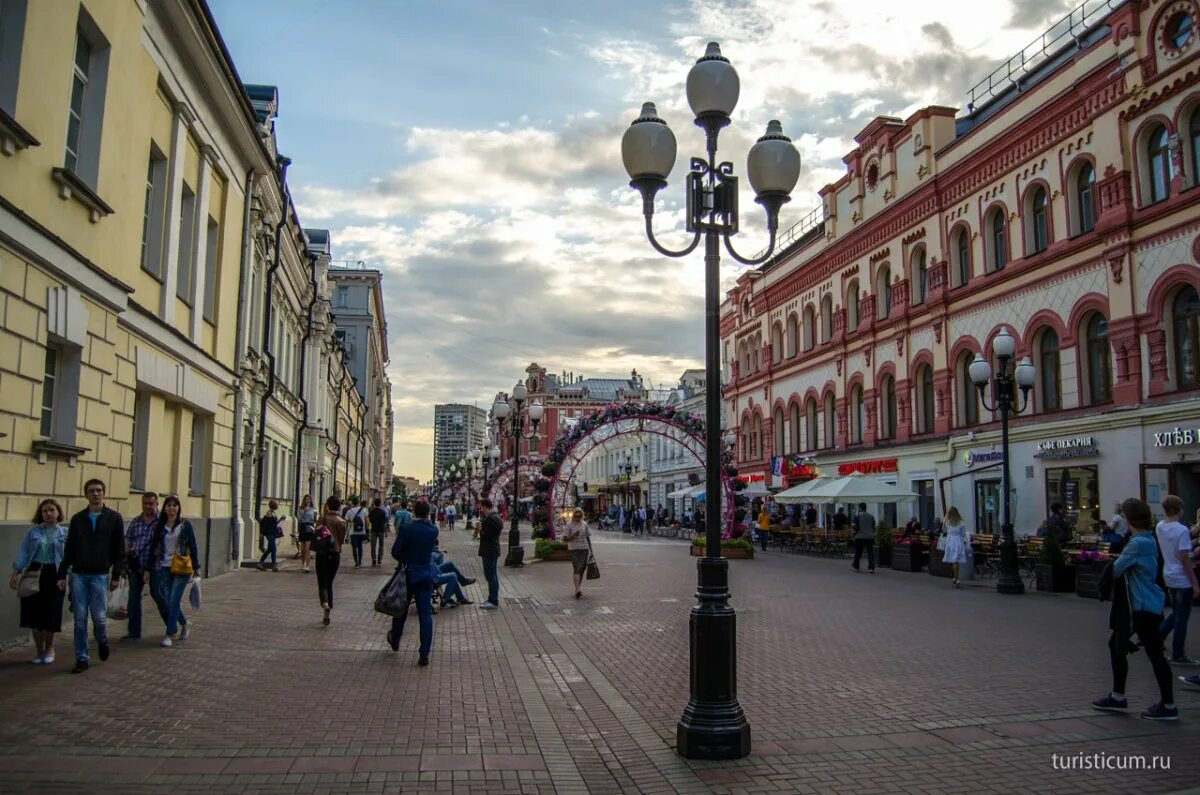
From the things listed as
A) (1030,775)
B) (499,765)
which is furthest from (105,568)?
(1030,775)

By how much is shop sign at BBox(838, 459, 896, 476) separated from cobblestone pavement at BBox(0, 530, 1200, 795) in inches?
785

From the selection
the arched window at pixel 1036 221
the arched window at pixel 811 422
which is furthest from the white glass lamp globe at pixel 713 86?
the arched window at pixel 811 422

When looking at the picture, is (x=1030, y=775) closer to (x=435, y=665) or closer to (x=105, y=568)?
(x=435, y=665)

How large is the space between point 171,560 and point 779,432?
37.5 metres

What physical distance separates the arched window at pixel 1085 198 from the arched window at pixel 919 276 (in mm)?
7997

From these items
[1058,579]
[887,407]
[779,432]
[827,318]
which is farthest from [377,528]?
[779,432]

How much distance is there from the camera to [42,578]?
830cm

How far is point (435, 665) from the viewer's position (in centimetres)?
949

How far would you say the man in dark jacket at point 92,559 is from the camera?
858cm

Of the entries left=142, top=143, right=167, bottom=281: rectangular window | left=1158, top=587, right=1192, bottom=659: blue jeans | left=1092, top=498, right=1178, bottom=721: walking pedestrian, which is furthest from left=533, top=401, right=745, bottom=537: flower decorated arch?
left=1092, top=498, right=1178, bottom=721: walking pedestrian

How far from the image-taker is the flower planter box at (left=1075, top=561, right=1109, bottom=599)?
53.6 ft

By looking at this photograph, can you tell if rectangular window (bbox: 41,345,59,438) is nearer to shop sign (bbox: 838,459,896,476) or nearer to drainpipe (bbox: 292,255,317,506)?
drainpipe (bbox: 292,255,317,506)

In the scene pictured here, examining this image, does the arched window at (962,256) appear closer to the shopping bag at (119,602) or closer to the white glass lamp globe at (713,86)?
the white glass lamp globe at (713,86)

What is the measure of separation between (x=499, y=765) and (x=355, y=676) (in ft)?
10.6
